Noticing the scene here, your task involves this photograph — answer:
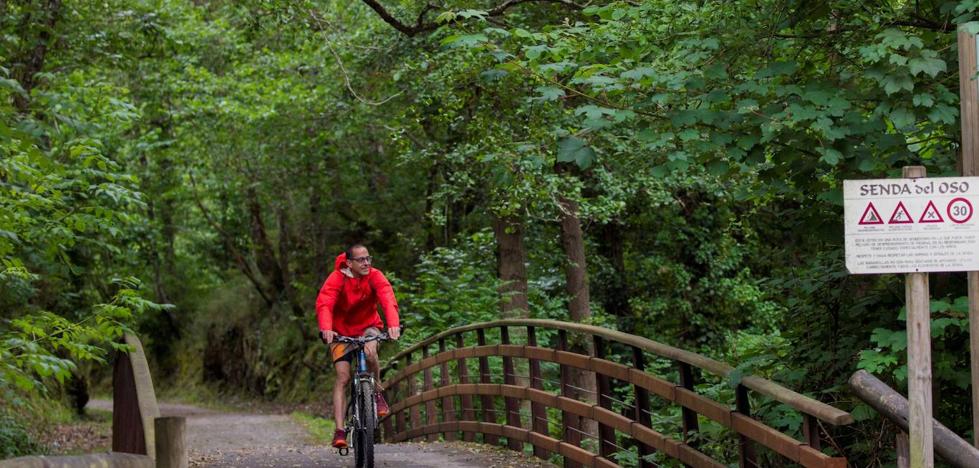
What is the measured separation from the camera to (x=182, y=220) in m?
30.7

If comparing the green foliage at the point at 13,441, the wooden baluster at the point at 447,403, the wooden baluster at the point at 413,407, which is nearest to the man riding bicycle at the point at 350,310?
the wooden baluster at the point at 447,403

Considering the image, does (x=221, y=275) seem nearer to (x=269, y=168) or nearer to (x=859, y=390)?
(x=269, y=168)

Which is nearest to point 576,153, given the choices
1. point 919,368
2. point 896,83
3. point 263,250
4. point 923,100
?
point 896,83

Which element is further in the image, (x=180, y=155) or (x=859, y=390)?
(x=180, y=155)

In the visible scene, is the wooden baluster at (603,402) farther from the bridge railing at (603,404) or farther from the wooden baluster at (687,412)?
the wooden baluster at (687,412)

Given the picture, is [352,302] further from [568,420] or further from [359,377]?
[568,420]

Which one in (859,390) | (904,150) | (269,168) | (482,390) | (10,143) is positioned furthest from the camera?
(269,168)

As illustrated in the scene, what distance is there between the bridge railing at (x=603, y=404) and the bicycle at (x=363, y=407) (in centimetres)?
138

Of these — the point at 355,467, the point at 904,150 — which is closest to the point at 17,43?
the point at 355,467

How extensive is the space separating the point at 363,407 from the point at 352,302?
875 mm

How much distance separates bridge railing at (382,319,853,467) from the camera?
17.6 feet

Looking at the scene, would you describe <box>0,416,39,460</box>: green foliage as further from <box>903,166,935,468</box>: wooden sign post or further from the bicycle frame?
<box>903,166,935,468</box>: wooden sign post

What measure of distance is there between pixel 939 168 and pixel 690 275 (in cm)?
1407

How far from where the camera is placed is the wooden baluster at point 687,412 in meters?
6.61
